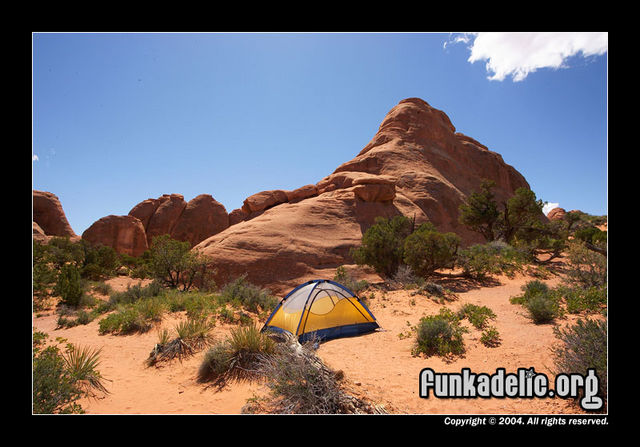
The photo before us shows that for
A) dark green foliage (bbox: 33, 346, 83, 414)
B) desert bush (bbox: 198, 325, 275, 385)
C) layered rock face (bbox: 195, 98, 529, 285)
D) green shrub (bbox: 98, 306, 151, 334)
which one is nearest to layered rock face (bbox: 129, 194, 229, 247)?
layered rock face (bbox: 195, 98, 529, 285)

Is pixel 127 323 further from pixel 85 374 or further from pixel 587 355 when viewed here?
pixel 587 355

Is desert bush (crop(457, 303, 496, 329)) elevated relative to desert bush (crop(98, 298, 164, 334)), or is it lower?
elevated

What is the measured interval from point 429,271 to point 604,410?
14.1 metres

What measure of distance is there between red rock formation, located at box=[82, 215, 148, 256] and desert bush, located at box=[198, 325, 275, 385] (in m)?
37.5

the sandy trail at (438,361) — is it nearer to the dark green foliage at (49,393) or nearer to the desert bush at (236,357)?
the desert bush at (236,357)

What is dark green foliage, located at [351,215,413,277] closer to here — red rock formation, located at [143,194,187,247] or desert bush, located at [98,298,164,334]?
desert bush, located at [98,298,164,334]

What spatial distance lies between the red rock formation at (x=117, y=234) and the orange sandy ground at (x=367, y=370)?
3186cm

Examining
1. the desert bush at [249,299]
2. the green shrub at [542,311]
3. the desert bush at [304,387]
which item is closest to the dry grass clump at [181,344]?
the desert bush at [304,387]

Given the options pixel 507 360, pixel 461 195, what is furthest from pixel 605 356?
pixel 461 195

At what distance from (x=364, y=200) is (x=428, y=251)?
1309 centimetres

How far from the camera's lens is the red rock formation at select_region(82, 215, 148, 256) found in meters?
35.5

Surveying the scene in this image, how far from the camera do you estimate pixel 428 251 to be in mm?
16094

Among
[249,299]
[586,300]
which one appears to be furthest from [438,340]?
[249,299]
